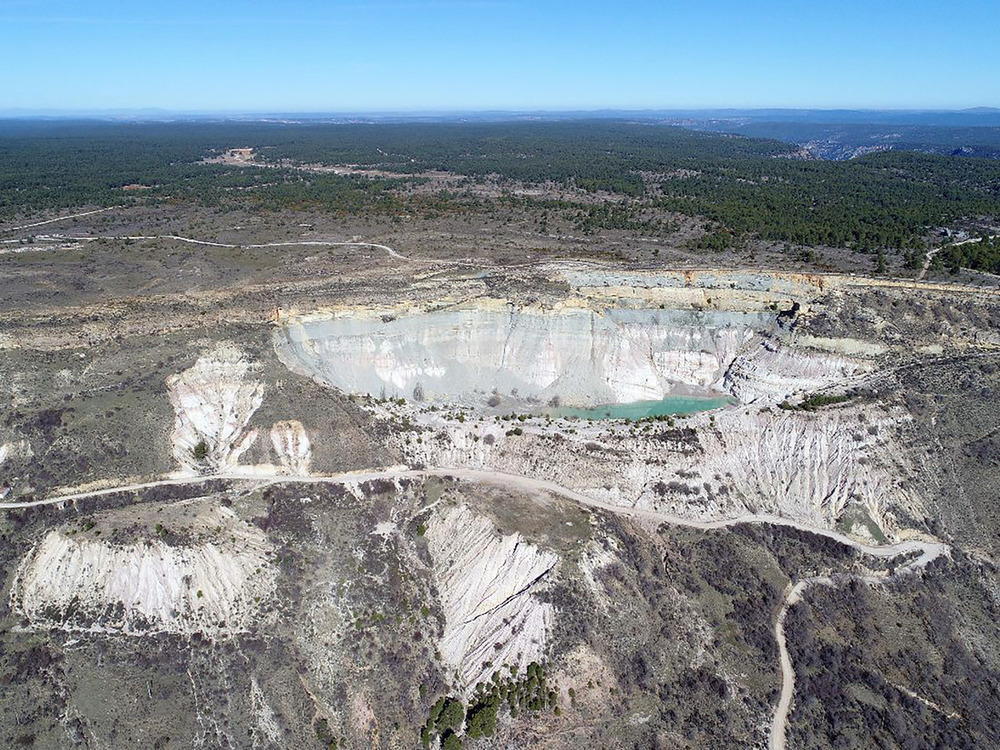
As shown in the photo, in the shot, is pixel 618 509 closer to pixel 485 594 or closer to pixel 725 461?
pixel 725 461

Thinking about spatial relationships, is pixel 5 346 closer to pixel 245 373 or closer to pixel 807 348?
pixel 245 373

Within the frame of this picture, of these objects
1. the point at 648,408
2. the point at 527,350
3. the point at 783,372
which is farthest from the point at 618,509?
the point at 783,372

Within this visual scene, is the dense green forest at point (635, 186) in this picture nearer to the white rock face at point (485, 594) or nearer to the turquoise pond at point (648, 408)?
the turquoise pond at point (648, 408)

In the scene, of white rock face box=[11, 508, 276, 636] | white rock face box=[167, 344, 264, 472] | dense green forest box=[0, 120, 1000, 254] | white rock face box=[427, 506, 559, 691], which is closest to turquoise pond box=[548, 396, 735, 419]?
white rock face box=[427, 506, 559, 691]

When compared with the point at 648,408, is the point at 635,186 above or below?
above

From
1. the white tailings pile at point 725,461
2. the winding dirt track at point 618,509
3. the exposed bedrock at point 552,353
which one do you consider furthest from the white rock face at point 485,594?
the exposed bedrock at point 552,353

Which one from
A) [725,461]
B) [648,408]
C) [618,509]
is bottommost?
[618,509]
